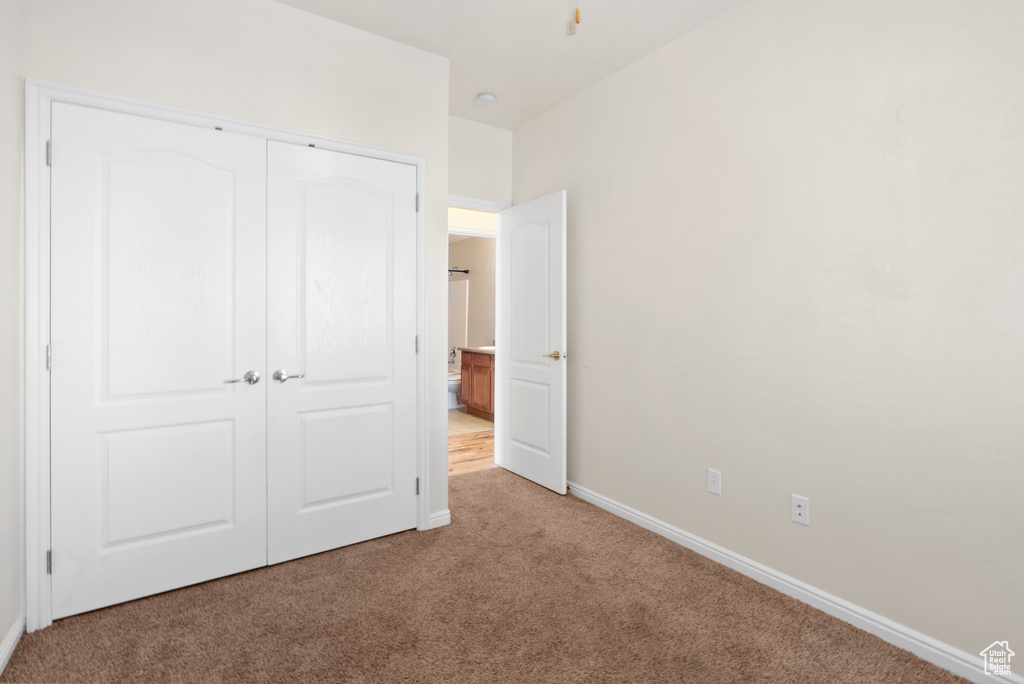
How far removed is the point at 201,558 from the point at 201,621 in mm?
Answer: 358

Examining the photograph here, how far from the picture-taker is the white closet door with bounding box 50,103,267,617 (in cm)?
203

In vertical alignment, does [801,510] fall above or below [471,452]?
above

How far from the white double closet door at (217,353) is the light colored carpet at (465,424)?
2754 mm

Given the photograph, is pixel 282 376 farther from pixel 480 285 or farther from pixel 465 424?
pixel 480 285

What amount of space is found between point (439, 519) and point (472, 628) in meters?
1.02

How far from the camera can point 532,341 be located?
368 centimetres

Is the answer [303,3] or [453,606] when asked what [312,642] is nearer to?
[453,606]

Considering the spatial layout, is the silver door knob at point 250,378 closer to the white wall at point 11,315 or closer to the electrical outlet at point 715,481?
the white wall at point 11,315

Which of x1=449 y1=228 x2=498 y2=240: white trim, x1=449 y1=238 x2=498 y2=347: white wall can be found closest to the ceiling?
x1=449 y1=228 x2=498 y2=240: white trim

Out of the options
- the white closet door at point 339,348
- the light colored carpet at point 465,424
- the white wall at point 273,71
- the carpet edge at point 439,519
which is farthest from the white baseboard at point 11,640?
the light colored carpet at point 465,424

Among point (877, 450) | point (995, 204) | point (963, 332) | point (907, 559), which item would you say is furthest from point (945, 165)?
point (907, 559)

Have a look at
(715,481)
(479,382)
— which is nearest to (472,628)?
(715,481)

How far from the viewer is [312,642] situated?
6.17ft

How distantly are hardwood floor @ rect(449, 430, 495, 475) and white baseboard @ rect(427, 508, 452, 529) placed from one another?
98 centimetres
